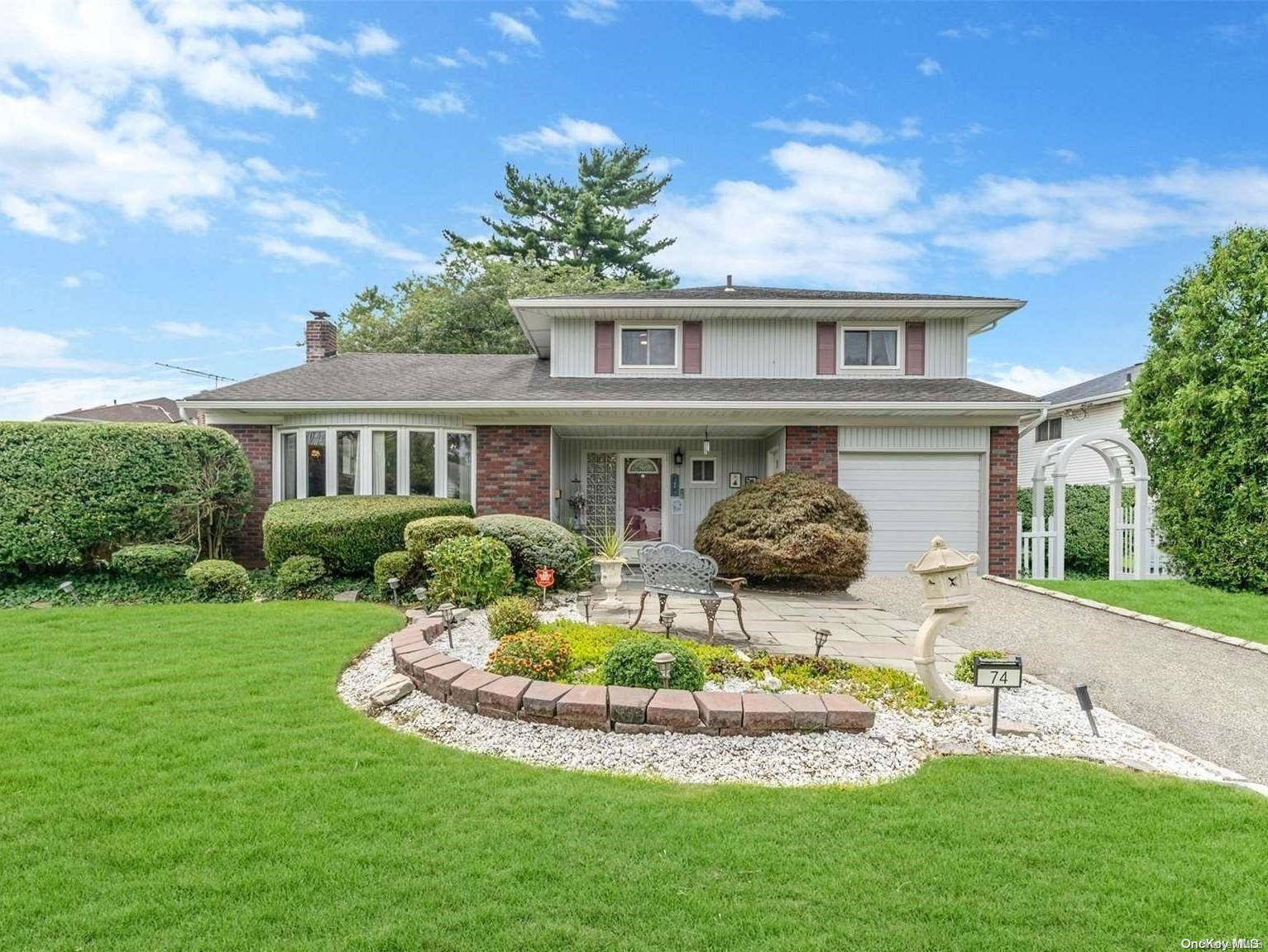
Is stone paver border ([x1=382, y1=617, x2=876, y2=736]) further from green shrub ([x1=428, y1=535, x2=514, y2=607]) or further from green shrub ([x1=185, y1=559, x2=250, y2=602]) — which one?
green shrub ([x1=185, y1=559, x2=250, y2=602])

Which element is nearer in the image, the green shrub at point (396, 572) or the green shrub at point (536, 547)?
the green shrub at point (536, 547)

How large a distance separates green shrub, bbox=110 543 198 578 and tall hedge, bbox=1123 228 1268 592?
49.0 ft

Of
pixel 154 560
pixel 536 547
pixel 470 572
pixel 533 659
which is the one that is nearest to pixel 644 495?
pixel 536 547

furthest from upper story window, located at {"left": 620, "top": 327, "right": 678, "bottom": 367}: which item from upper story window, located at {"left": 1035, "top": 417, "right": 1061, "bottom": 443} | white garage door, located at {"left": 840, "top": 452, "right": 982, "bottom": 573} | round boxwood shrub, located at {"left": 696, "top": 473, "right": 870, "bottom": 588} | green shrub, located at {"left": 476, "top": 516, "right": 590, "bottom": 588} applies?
upper story window, located at {"left": 1035, "top": 417, "right": 1061, "bottom": 443}

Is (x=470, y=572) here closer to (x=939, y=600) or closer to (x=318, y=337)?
(x=939, y=600)

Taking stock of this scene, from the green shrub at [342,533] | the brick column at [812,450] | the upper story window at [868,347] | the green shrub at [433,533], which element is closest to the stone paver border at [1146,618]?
the brick column at [812,450]

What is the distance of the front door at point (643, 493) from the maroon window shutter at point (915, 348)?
5.05 meters

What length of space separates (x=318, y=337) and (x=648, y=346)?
25.5 ft

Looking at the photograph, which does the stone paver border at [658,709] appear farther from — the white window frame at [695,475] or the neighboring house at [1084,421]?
the neighboring house at [1084,421]

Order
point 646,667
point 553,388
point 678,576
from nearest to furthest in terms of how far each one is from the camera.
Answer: point 646,667 < point 678,576 < point 553,388

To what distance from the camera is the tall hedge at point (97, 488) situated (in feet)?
30.0

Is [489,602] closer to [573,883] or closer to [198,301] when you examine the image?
[573,883]

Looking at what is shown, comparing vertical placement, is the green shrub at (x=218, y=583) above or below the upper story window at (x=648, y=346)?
below

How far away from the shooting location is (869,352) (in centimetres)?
1201
